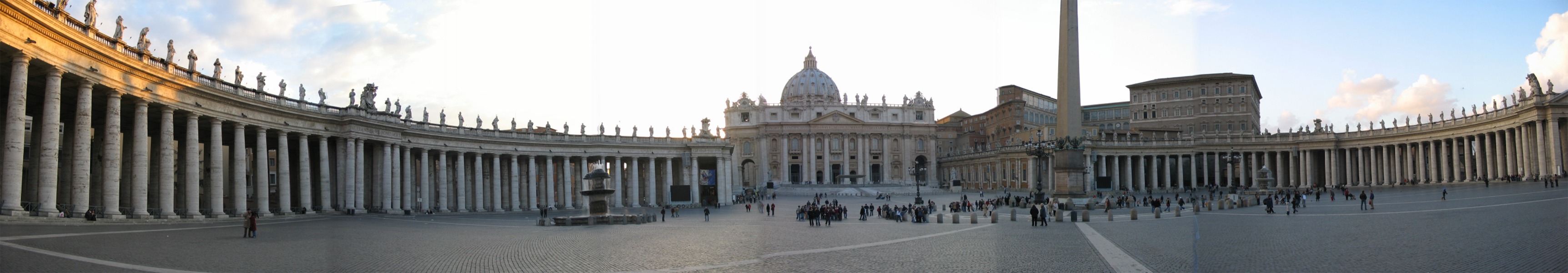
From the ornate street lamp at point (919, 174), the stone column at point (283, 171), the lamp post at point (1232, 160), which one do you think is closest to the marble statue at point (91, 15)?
the stone column at point (283, 171)

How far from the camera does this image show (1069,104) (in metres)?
42.2

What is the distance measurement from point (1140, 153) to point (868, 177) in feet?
138

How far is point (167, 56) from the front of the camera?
31406 millimetres

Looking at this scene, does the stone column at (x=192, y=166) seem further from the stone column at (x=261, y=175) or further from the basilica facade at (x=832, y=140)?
A: the basilica facade at (x=832, y=140)

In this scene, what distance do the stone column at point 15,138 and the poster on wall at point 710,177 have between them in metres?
47.4

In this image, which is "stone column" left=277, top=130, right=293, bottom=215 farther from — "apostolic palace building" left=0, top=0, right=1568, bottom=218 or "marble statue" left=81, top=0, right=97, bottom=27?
"marble statue" left=81, top=0, right=97, bottom=27

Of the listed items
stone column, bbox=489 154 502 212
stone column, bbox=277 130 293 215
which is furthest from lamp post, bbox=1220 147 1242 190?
stone column, bbox=277 130 293 215

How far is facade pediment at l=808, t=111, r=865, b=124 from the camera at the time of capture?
130m

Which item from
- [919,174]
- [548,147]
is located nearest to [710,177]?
[548,147]

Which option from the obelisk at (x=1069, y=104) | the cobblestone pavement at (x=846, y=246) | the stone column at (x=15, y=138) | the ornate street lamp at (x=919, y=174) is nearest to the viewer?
the cobblestone pavement at (x=846, y=246)

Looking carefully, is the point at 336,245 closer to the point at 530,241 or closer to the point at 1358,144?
the point at 530,241

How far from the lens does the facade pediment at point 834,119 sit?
425ft

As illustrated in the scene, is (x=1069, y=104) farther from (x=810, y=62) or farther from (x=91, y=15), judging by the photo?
(x=810, y=62)

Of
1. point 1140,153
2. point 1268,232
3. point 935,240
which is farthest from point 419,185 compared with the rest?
point 1140,153
